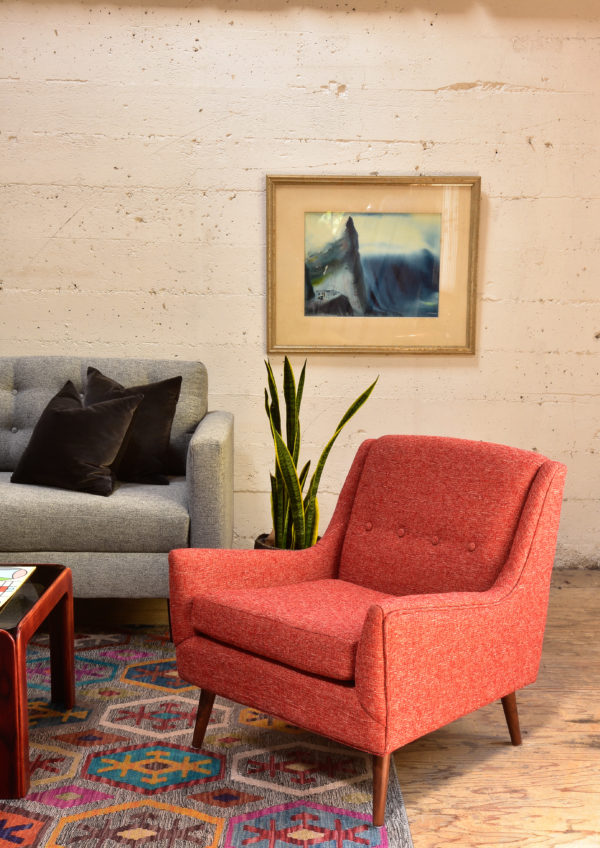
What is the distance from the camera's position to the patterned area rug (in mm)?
1639

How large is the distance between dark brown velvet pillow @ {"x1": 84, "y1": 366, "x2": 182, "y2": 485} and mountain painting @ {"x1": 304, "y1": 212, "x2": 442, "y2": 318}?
2.93 ft

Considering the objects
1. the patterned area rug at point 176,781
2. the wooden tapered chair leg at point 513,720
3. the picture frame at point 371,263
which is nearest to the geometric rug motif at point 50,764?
the patterned area rug at point 176,781

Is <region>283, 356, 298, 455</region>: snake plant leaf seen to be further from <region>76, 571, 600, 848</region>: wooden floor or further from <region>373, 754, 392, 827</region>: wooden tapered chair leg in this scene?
<region>373, 754, 392, 827</region>: wooden tapered chair leg

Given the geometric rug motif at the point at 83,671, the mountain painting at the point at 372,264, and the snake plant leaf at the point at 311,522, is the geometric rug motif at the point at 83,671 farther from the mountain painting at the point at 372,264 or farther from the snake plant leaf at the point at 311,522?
the mountain painting at the point at 372,264

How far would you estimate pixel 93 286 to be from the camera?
11.8 ft

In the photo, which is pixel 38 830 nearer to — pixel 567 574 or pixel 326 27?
pixel 567 574

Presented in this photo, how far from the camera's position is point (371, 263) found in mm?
3590

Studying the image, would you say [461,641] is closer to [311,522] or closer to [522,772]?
[522,772]

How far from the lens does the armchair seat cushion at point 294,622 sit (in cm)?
168

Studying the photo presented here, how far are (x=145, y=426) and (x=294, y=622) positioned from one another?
1.46 metres

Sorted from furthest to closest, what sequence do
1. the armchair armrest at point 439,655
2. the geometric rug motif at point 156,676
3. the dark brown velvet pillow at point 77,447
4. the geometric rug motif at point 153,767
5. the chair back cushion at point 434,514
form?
the dark brown velvet pillow at point 77,447, the geometric rug motif at point 156,676, the chair back cushion at point 434,514, the geometric rug motif at point 153,767, the armchair armrest at point 439,655

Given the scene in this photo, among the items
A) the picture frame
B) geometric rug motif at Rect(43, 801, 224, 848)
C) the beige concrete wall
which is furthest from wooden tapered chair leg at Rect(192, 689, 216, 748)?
the picture frame

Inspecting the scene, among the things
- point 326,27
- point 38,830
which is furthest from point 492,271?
point 38,830

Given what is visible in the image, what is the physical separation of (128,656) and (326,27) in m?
2.79
